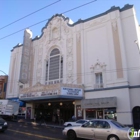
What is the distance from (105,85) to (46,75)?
11629 millimetres

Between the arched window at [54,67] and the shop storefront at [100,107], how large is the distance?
7097 millimetres

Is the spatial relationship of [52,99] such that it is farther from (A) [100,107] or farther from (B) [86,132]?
(B) [86,132]

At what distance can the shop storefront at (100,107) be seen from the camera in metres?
20.0

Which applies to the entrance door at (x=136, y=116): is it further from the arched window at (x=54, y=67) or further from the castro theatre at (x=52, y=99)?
the arched window at (x=54, y=67)

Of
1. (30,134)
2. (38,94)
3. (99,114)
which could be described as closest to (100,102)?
(99,114)

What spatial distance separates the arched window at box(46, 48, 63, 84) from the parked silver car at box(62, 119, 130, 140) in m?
16.8

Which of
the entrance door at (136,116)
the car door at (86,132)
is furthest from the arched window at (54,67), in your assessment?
the car door at (86,132)

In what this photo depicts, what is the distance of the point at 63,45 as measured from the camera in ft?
94.2

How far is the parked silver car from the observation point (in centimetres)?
907

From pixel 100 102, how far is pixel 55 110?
32.9 ft

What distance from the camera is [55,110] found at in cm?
2803

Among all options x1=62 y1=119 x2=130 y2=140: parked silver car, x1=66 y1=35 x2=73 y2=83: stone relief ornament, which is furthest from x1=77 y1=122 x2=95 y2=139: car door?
x1=66 y1=35 x2=73 y2=83: stone relief ornament

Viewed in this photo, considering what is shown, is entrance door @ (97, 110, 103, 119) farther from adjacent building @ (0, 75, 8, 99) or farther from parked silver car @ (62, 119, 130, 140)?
adjacent building @ (0, 75, 8, 99)

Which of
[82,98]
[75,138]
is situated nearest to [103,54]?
[82,98]
